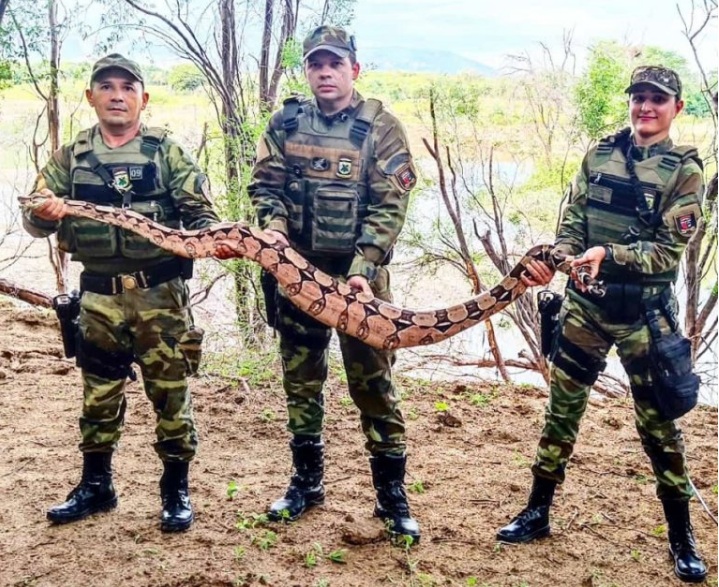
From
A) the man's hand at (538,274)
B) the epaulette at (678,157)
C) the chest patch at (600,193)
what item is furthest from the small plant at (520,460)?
the epaulette at (678,157)

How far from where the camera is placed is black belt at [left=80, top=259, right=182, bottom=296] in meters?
4.27

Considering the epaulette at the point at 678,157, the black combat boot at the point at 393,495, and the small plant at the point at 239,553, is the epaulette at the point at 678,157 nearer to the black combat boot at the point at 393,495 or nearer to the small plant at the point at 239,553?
the black combat boot at the point at 393,495

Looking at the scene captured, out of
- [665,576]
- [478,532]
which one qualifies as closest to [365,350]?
[478,532]

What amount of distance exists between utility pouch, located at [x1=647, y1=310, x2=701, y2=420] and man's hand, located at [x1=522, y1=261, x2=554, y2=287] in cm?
57

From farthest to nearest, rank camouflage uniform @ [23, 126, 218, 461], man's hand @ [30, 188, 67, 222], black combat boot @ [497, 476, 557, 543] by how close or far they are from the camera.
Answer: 1. black combat boot @ [497, 476, 557, 543]
2. camouflage uniform @ [23, 126, 218, 461]
3. man's hand @ [30, 188, 67, 222]

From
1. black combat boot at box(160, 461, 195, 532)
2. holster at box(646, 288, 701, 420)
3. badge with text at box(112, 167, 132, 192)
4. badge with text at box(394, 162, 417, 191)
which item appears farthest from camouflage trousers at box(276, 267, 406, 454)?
holster at box(646, 288, 701, 420)

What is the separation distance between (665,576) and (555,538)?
25.8 inches

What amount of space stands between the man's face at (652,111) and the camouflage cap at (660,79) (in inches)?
0.9

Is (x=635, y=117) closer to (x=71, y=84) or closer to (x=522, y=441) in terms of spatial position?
(x=522, y=441)

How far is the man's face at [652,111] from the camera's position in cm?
396

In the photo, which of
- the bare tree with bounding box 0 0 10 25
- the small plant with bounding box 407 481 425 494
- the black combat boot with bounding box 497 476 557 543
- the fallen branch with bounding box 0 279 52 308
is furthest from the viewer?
the fallen branch with bounding box 0 279 52 308

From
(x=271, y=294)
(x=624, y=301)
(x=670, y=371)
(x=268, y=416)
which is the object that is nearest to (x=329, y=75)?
(x=271, y=294)

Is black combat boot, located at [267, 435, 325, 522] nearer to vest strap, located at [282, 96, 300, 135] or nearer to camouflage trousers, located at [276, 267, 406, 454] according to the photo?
camouflage trousers, located at [276, 267, 406, 454]

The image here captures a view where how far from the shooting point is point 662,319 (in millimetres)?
4105
